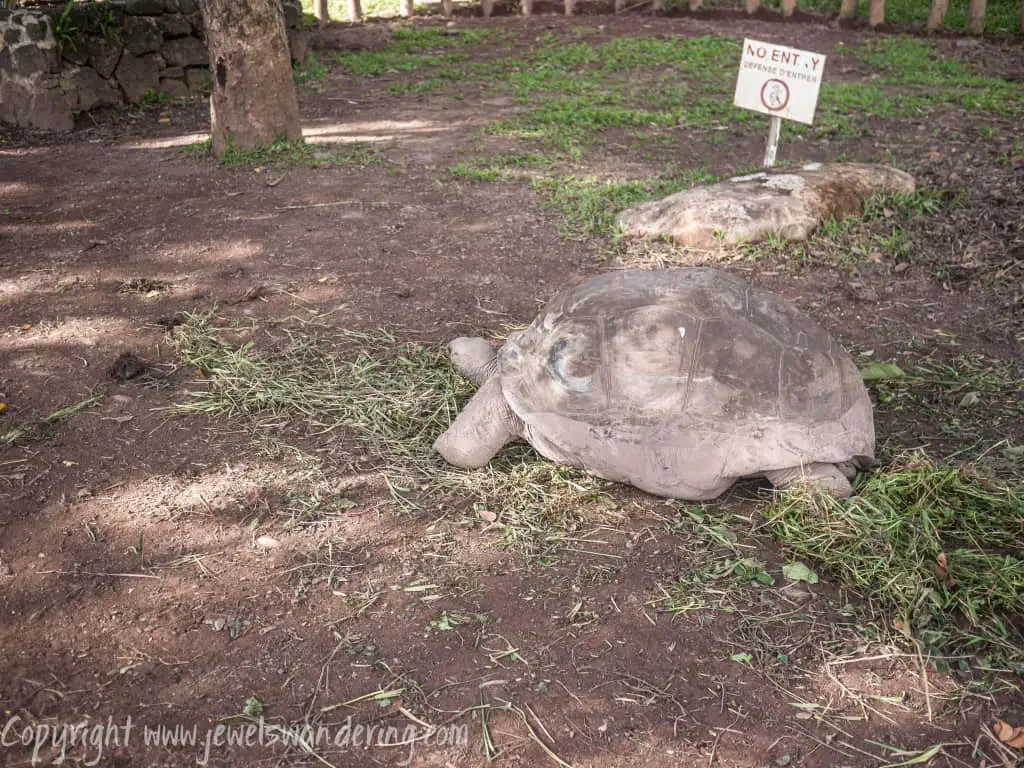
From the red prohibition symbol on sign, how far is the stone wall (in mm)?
6558

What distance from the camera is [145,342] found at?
4.69 metres

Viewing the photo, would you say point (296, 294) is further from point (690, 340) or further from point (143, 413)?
point (690, 340)

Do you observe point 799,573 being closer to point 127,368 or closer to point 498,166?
point 127,368

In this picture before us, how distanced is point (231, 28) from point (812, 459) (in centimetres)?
612

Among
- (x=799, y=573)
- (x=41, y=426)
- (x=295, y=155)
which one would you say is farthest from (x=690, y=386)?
(x=295, y=155)

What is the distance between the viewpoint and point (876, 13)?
38.4 feet

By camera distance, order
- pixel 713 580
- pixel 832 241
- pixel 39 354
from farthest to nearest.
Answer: pixel 832 241
pixel 39 354
pixel 713 580

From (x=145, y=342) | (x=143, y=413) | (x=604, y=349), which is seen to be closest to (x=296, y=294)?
(x=145, y=342)

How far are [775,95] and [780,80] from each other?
0.11 metres

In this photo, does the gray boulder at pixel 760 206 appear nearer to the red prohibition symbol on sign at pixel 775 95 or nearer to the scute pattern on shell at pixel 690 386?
the red prohibition symbol on sign at pixel 775 95

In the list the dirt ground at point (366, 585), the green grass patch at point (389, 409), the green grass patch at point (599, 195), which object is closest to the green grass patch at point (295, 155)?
the green grass patch at point (599, 195)

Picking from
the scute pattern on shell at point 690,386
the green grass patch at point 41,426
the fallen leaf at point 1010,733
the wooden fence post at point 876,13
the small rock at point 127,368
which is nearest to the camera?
the fallen leaf at point 1010,733

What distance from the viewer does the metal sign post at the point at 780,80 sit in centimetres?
613

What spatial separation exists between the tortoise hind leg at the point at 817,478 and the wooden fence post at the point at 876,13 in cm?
1057
